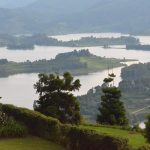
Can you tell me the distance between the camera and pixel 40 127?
15938 mm

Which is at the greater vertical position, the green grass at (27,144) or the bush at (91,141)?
the bush at (91,141)

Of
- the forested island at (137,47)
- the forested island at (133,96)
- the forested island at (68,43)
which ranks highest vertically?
the forested island at (68,43)

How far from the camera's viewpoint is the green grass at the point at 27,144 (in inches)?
571

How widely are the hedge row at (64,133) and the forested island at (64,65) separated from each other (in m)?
98.8

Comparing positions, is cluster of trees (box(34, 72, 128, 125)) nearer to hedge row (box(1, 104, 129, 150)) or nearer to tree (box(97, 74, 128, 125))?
tree (box(97, 74, 128, 125))

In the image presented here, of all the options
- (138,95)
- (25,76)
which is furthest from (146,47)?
(138,95)

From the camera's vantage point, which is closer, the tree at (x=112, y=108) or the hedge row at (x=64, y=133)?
the hedge row at (x=64, y=133)

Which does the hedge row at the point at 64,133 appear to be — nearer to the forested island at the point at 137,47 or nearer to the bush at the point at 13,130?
the bush at the point at 13,130

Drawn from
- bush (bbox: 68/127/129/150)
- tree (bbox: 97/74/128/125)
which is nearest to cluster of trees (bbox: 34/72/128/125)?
tree (bbox: 97/74/128/125)

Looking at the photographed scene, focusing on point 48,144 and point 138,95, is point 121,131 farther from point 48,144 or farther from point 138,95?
point 138,95

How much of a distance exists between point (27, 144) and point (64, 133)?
1228 mm

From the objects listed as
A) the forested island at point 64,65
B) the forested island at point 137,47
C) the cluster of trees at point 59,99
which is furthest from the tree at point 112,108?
the forested island at point 137,47

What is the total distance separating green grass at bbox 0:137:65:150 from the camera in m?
14.5

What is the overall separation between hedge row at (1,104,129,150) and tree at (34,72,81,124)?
2759mm
